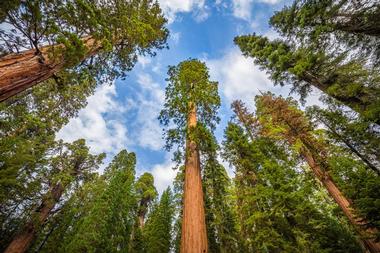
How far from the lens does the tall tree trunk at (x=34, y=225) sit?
13.5 m

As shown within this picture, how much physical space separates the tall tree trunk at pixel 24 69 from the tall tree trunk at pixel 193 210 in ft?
15.1

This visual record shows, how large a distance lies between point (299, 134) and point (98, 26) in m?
12.1

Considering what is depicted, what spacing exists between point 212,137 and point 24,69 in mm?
6185

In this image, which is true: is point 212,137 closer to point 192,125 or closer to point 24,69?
point 192,125

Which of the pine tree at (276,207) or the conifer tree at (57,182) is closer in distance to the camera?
the pine tree at (276,207)

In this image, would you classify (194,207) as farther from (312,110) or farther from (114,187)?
(114,187)

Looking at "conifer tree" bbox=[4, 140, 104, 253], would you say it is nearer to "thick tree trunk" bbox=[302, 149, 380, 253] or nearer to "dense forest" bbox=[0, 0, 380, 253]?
"dense forest" bbox=[0, 0, 380, 253]

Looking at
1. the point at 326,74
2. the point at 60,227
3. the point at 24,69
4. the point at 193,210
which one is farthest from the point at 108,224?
the point at 326,74

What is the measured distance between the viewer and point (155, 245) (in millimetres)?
17609

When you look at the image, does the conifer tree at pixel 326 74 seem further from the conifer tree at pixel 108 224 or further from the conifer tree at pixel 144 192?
the conifer tree at pixel 144 192

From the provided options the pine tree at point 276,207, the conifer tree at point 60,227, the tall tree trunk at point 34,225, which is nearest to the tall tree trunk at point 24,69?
the pine tree at point 276,207

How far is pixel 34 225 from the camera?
14.3m

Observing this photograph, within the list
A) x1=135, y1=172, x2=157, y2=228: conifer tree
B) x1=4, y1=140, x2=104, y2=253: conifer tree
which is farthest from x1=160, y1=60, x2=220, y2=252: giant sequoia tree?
x1=135, y1=172, x2=157, y2=228: conifer tree

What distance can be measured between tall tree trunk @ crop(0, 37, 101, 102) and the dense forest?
26 mm
